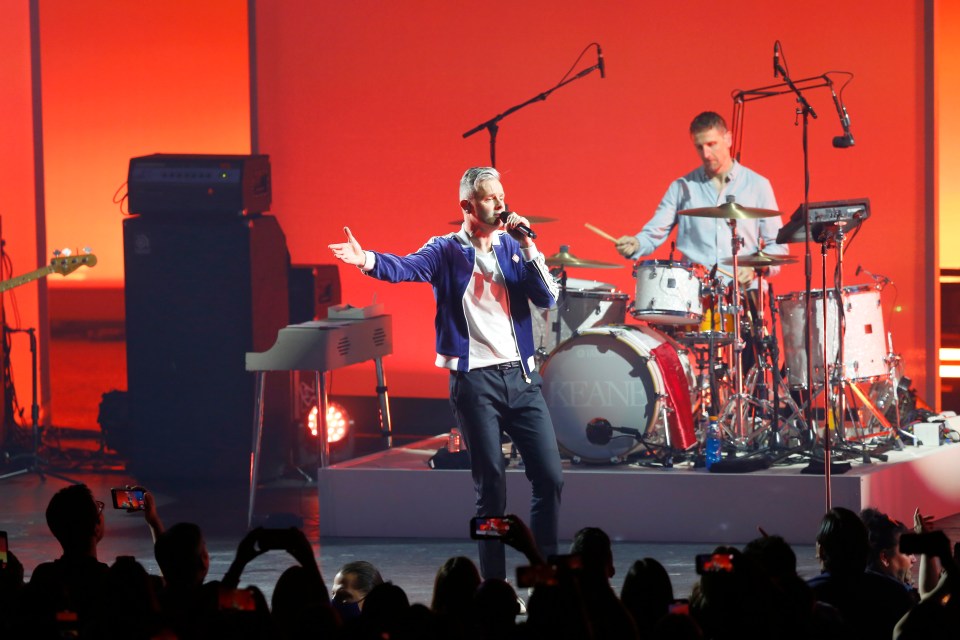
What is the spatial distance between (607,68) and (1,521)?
459 centimetres

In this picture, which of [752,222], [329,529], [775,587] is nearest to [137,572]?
[775,587]

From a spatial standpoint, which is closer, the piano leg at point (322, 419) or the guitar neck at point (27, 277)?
the piano leg at point (322, 419)

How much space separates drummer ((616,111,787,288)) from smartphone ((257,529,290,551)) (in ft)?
16.9

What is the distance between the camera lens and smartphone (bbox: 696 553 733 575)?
9.99 ft

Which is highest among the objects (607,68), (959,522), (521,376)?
(607,68)

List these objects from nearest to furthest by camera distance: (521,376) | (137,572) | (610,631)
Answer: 1. (610,631)
2. (137,572)
3. (521,376)

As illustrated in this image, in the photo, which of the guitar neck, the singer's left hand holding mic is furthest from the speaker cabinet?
the singer's left hand holding mic

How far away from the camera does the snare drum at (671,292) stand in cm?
761

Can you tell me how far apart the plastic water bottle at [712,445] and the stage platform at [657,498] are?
0.09 metres

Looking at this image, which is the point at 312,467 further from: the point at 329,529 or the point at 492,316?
the point at 492,316

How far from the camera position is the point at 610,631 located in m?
2.96

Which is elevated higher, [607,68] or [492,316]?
[607,68]

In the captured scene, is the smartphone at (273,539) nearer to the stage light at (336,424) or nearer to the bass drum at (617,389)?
the bass drum at (617,389)

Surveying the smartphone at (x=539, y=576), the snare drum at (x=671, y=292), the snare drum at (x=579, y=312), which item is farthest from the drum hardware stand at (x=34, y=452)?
the smartphone at (x=539, y=576)
